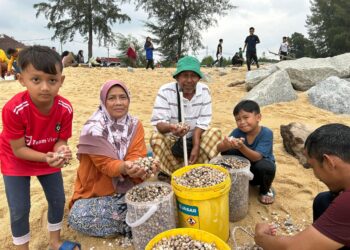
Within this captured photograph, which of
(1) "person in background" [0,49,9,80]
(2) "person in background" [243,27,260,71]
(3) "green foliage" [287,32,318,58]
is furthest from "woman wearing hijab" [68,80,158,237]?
(3) "green foliage" [287,32,318,58]

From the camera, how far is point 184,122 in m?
2.88

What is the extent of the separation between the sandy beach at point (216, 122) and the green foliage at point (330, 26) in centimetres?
2172

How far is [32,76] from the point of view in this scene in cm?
176

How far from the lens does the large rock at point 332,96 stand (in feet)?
18.9

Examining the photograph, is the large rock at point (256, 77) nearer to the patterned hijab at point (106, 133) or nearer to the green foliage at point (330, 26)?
the patterned hijab at point (106, 133)

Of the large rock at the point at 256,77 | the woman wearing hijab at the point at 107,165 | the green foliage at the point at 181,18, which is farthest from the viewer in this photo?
the green foliage at the point at 181,18

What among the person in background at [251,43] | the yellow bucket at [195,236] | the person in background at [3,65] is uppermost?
the person in background at [251,43]

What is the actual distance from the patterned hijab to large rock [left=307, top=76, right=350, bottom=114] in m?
4.77

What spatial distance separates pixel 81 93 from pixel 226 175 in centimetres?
678

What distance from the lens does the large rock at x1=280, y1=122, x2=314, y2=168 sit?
11.5 feet

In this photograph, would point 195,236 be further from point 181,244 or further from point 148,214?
point 148,214

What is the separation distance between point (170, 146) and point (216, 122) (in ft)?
7.57

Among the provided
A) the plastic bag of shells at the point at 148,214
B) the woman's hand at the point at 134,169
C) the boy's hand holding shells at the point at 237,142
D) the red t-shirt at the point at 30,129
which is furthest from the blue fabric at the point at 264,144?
the red t-shirt at the point at 30,129

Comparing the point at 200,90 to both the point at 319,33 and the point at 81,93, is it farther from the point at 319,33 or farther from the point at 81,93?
the point at 319,33
